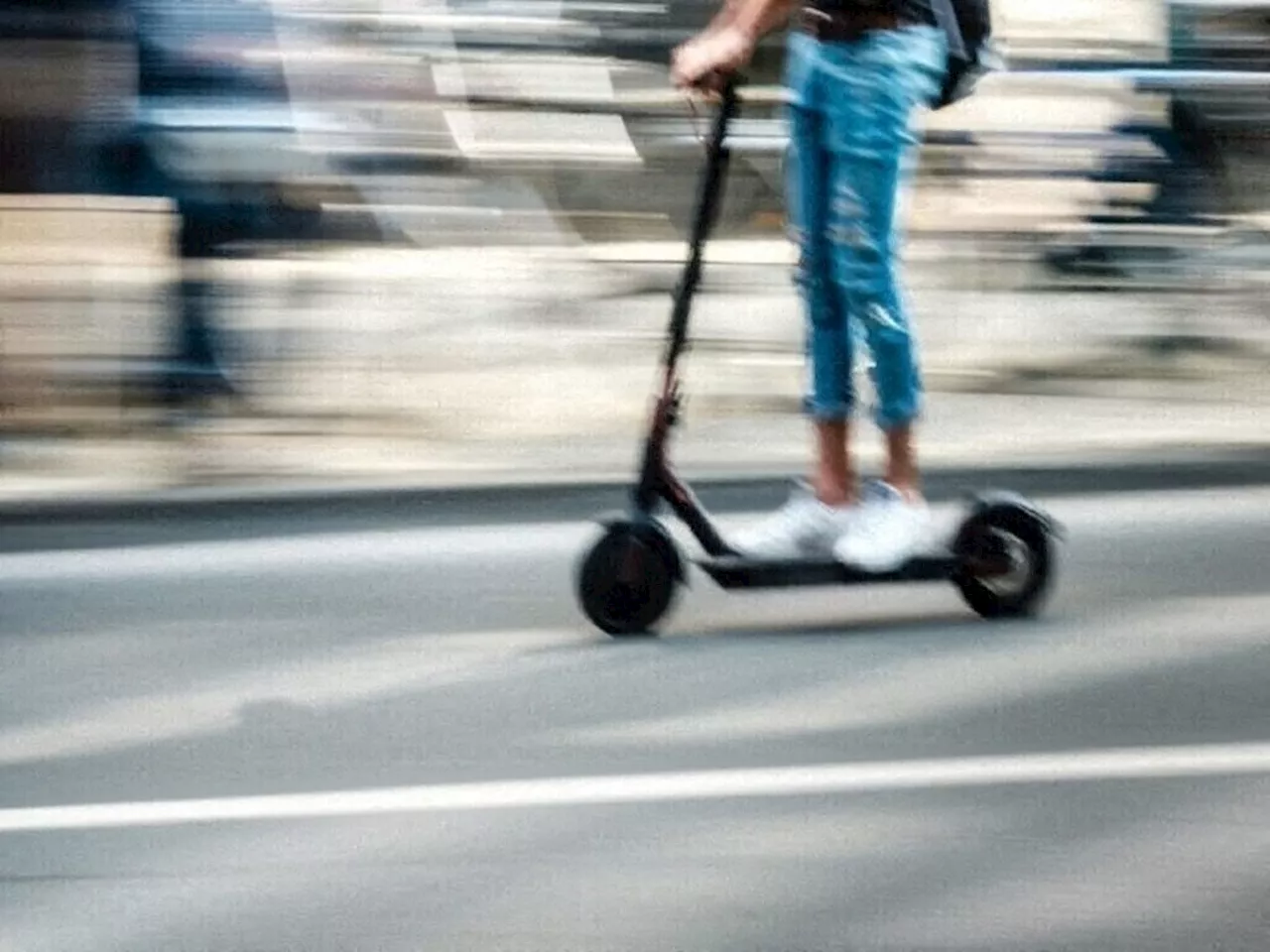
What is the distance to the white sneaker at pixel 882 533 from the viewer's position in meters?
4.87

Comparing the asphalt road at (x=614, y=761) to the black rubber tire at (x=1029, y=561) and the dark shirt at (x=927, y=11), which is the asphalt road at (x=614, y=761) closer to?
the black rubber tire at (x=1029, y=561)

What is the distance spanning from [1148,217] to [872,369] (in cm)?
335

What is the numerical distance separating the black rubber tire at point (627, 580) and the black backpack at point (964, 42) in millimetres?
1018

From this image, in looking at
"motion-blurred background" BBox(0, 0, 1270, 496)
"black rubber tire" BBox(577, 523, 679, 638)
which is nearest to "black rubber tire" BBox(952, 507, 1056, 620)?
"black rubber tire" BBox(577, 523, 679, 638)

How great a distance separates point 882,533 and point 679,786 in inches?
39.5

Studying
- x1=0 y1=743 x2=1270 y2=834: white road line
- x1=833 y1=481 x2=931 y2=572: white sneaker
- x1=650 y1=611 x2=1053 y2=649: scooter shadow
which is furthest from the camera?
x1=650 y1=611 x2=1053 y2=649: scooter shadow

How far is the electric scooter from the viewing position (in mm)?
4887

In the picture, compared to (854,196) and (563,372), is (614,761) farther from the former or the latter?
(563,372)

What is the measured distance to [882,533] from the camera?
16.0 ft

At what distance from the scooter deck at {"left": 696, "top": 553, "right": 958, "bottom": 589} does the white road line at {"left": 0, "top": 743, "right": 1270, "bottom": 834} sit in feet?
2.52

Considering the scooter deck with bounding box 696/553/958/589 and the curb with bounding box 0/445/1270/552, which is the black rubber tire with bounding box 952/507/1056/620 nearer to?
the scooter deck with bounding box 696/553/958/589

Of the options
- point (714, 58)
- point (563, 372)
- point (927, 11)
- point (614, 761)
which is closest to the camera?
point (614, 761)

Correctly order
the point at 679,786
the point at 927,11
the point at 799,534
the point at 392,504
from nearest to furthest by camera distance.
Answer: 1. the point at 679,786
2. the point at 927,11
3. the point at 799,534
4. the point at 392,504

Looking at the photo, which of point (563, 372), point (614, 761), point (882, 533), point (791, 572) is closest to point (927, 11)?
point (882, 533)
